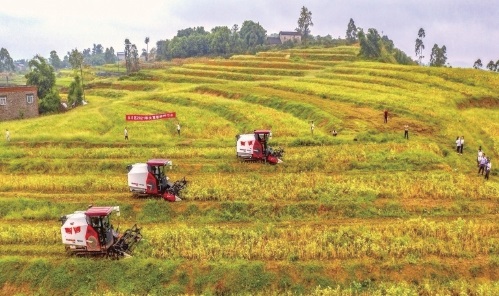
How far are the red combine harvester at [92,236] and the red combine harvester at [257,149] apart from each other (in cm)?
1423

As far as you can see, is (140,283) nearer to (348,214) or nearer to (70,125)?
(348,214)

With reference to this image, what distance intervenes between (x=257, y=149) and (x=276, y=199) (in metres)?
6.86

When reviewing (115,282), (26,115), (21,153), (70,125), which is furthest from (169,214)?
(26,115)

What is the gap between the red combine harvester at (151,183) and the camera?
2839 cm

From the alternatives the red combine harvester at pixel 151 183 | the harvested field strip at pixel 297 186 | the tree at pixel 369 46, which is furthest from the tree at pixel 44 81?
the tree at pixel 369 46

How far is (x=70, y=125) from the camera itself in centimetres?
4862

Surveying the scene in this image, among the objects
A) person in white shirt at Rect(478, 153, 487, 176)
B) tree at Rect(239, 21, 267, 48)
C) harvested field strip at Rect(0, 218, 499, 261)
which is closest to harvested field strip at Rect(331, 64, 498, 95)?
person in white shirt at Rect(478, 153, 487, 176)

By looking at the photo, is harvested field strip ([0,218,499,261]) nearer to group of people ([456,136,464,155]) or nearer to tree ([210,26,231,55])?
group of people ([456,136,464,155])

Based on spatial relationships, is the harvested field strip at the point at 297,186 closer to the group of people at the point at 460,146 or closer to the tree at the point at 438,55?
the group of people at the point at 460,146

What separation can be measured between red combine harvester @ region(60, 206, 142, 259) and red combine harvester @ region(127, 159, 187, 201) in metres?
6.14

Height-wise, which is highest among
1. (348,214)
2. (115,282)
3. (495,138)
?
(495,138)

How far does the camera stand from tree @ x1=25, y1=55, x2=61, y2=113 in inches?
2501

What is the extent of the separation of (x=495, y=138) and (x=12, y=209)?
137ft

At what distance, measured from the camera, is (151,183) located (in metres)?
28.4
